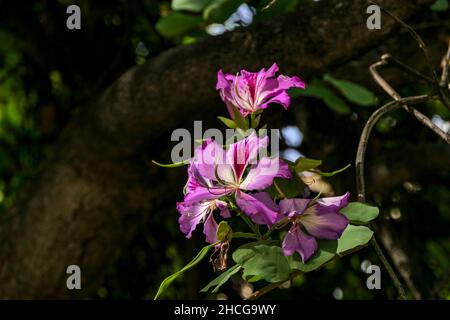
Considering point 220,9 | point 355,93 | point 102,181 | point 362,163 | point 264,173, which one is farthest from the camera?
point 102,181

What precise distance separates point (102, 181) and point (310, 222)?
114 cm

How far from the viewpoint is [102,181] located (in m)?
1.90

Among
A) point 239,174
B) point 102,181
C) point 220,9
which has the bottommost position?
point 102,181

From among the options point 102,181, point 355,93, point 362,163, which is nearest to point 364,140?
point 362,163

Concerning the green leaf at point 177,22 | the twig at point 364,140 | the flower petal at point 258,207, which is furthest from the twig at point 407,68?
the green leaf at point 177,22

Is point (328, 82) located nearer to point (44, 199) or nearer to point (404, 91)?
point (404, 91)

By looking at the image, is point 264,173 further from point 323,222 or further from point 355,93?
point 355,93

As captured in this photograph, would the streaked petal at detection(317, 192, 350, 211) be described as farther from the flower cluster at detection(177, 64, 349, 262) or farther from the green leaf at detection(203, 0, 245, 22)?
the green leaf at detection(203, 0, 245, 22)

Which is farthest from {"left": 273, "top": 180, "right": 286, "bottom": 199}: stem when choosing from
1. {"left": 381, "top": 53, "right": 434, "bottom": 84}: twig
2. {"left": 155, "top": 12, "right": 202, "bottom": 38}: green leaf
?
{"left": 155, "top": 12, "right": 202, "bottom": 38}: green leaf

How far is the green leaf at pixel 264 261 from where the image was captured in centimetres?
80

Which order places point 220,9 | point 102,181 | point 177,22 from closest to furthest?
point 220,9 < point 177,22 < point 102,181

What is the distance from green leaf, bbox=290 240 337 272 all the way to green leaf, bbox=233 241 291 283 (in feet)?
0.03

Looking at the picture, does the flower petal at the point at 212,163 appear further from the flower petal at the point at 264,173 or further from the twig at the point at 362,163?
the twig at the point at 362,163

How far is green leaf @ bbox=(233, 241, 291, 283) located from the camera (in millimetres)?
804
